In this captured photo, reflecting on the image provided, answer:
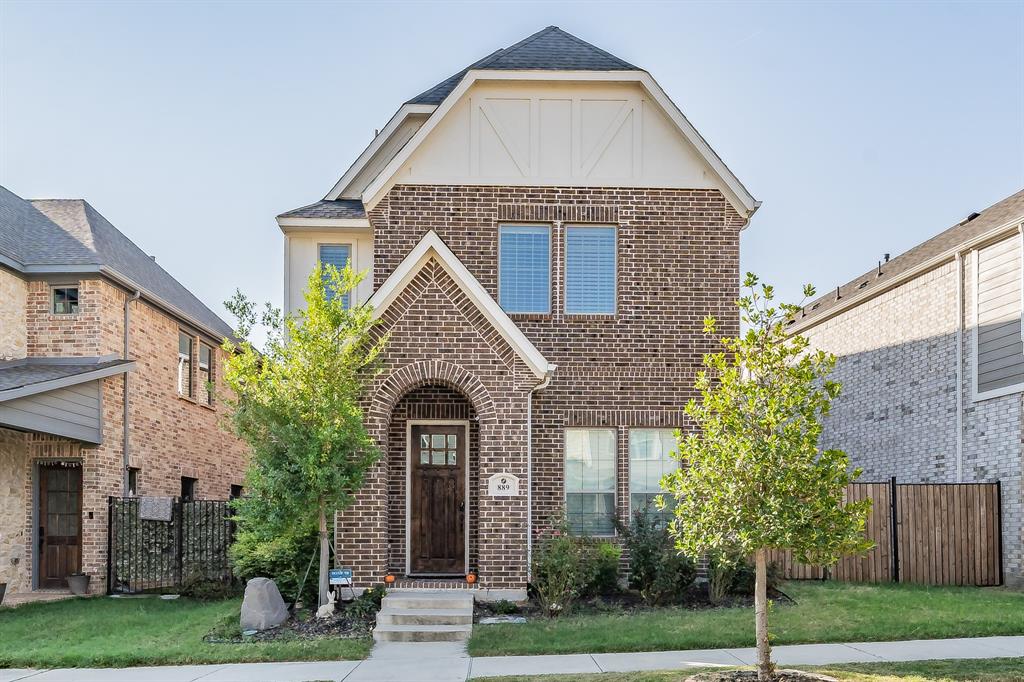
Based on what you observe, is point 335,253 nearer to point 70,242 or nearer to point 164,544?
point 70,242

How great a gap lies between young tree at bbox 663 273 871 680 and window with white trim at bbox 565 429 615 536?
6214 mm

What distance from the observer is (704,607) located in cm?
1372

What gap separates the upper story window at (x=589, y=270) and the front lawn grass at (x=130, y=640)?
6.75 metres

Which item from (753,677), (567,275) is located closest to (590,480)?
(567,275)

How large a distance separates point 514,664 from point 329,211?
9461mm

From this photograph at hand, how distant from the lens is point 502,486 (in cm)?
1392

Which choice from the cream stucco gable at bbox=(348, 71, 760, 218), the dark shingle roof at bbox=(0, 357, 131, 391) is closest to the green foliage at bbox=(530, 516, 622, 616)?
the cream stucco gable at bbox=(348, 71, 760, 218)

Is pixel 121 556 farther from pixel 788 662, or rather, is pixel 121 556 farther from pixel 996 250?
pixel 996 250

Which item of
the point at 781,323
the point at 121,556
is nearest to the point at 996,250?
the point at 781,323

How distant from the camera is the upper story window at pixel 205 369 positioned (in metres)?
23.0

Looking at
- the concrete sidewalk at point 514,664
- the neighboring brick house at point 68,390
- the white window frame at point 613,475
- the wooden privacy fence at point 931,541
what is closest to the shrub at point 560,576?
the white window frame at point 613,475

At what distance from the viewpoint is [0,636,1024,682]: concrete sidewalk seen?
10.0 meters

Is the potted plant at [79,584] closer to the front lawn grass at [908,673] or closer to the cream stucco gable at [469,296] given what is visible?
the cream stucco gable at [469,296]

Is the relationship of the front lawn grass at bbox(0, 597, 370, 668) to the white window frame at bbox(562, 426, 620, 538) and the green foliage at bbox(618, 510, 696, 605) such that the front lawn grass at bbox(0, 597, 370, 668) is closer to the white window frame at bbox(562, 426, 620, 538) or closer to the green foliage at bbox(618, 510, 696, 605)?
the green foliage at bbox(618, 510, 696, 605)
